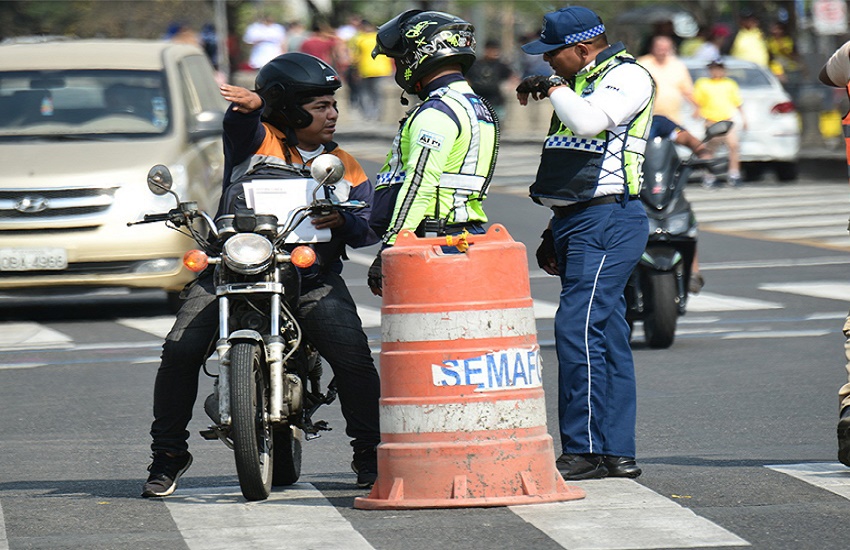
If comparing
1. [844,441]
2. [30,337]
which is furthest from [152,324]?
[844,441]

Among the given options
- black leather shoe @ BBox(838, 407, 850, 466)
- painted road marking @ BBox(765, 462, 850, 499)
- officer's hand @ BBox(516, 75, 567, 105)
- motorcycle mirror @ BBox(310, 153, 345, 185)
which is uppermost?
officer's hand @ BBox(516, 75, 567, 105)

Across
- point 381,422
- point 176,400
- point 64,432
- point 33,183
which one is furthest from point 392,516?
point 33,183

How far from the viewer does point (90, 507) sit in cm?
661

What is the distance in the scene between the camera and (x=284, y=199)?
6871mm

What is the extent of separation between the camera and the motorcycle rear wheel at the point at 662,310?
1145 cm

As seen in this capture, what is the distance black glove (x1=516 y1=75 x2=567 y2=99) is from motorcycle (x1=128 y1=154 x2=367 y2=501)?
2.59 ft

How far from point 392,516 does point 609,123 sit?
69.1 inches

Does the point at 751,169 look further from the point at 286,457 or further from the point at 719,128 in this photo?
the point at 286,457

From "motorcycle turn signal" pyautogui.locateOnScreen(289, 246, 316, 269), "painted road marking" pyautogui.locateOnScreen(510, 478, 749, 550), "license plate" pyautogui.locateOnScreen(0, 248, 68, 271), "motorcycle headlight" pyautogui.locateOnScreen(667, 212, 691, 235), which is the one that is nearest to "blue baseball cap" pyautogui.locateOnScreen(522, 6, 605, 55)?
"motorcycle turn signal" pyautogui.locateOnScreen(289, 246, 316, 269)

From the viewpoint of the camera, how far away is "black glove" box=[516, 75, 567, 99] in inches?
270

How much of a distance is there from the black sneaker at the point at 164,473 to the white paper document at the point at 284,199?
931 mm

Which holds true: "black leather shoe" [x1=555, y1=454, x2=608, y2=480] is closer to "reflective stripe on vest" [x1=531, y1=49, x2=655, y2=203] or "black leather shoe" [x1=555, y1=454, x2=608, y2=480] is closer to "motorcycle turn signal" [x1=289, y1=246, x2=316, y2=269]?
"reflective stripe on vest" [x1=531, y1=49, x2=655, y2=203]

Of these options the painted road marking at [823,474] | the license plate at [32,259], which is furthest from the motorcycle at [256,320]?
the license plate at [32,259]

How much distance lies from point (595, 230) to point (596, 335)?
0.41 meters
